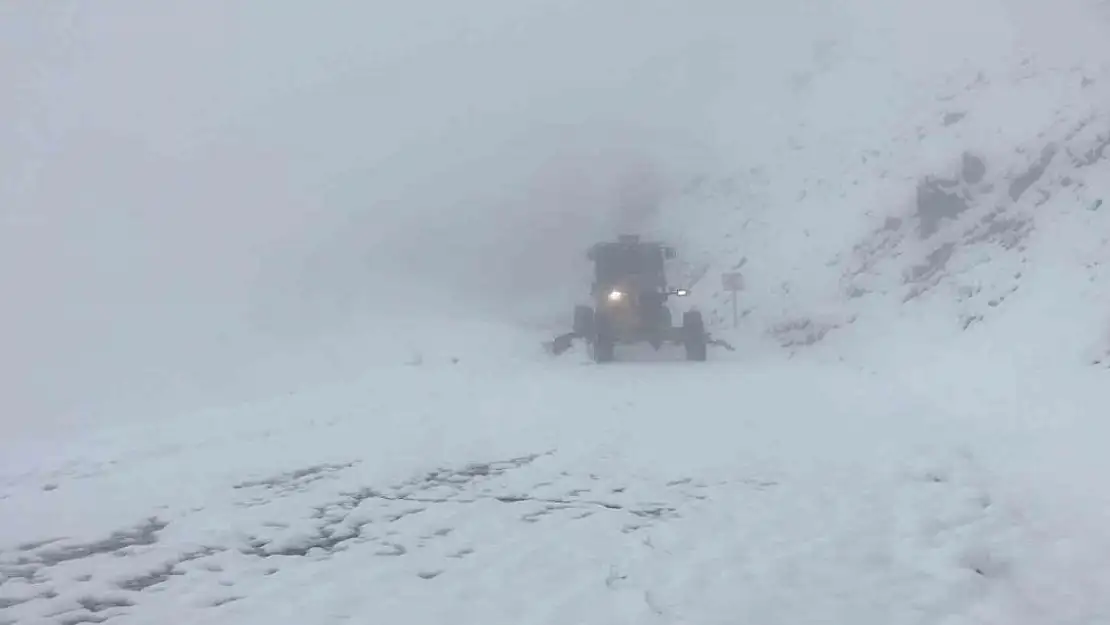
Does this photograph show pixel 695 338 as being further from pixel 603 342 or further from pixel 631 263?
pixel 631 263

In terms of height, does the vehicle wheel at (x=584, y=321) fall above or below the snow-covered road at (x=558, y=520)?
above

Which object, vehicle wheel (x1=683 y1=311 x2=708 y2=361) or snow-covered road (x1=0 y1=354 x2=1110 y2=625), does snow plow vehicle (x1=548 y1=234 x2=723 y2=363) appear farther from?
snow-covered road (x1=0 y1=354 x2=1110 y2=625)

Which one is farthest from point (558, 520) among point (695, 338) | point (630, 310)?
point (630, 310)

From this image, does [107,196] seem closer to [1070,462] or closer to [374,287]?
[374,287]

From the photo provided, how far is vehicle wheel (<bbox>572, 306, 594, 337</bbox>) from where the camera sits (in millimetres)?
18797

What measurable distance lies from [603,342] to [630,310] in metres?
1.38

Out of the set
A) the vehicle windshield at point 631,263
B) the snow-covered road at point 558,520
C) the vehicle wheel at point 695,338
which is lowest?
the snow-covered road at point 558,520

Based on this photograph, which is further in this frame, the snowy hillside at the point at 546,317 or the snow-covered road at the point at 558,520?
the snowy hillside at the point at 546,317

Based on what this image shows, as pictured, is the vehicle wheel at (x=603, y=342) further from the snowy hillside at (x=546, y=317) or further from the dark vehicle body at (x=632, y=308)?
the snowy hillside at (x=546, y=317)

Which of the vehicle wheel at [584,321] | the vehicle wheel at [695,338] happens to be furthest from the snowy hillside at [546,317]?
the vehicle wheel at [695,338]

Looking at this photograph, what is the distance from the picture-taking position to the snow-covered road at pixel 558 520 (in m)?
4.44

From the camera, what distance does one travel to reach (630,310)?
18.9 m

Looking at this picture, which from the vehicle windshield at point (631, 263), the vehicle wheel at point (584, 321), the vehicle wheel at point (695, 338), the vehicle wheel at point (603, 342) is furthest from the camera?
the vehicle windshield at point (631, 263)

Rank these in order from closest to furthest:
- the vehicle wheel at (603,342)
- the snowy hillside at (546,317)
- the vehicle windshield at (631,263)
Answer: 1. the snowy hillside at (546,317)
2. the vehicle wheel at (603,342)
3. the vehicle windshield at (631,263)
